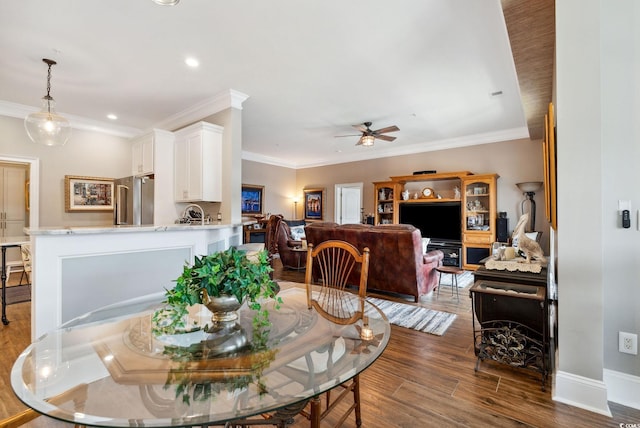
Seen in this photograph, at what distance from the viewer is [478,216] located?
600 centimetres

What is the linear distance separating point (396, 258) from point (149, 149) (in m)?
4.16

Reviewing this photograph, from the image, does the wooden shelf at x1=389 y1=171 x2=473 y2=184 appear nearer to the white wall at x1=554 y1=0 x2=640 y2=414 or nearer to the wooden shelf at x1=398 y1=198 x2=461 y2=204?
the wooden shelf at x1=398 y1=198 x2=461 y2=204

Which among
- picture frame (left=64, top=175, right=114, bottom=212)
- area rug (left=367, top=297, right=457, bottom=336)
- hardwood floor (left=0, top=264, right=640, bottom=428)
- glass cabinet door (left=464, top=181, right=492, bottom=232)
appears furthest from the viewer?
glass cabinet door (left=464, top=181, right=492, bottom=232)

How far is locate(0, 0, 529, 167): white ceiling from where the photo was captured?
2.40 m

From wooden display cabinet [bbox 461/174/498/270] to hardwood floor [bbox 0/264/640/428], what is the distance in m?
3.57

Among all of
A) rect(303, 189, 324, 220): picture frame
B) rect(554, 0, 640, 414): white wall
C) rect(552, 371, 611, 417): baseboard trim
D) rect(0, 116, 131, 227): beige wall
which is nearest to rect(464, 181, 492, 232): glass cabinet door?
rect(303, 189, 324, 220): picture frame

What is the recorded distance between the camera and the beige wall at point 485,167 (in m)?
5.54

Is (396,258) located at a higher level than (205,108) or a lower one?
lower

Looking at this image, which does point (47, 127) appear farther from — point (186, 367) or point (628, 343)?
point (628, 343)

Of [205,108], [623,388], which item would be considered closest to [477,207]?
[623,388]

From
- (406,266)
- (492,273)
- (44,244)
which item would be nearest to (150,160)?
(44,244)

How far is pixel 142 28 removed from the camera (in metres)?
2.59

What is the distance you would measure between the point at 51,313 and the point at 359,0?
322 centimetres

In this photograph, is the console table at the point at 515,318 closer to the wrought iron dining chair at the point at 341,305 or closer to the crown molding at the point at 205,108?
the wrought iron dining chair at the point at 341,305
